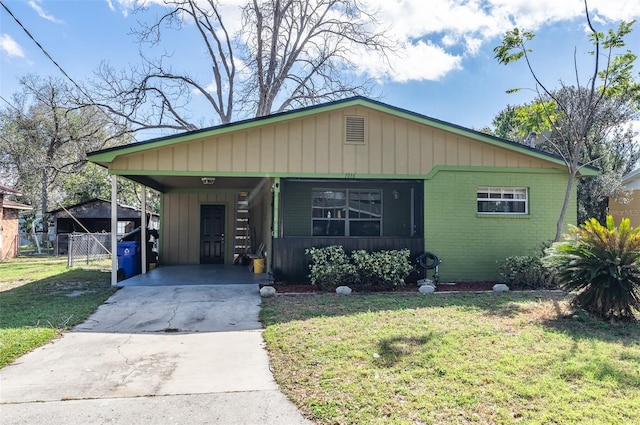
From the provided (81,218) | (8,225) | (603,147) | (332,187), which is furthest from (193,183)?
(603,147)

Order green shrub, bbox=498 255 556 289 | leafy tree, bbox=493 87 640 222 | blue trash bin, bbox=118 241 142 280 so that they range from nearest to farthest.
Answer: green shrub, bbox=498 255 556 289
blue trash bin, bbox=118 241 142 280
leafy tree, bbox=493 87 640 222

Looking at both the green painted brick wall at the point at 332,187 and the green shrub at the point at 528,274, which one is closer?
the green shrub at the point at 528,274

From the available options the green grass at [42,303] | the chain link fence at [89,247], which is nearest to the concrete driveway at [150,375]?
the green grass at [42,303]

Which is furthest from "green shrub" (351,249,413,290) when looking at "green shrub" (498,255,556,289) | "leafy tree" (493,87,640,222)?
"leafy tree" (493,87,640,222)

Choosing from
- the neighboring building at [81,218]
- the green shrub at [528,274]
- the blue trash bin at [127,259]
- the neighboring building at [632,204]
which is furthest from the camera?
the neighboring building at [81,218]

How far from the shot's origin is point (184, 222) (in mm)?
14250

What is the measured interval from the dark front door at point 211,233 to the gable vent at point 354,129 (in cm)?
643

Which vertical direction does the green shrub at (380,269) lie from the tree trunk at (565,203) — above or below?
below

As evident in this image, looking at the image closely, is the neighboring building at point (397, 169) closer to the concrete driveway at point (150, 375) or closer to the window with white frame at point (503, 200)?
the window with white frame at point (503, 200)

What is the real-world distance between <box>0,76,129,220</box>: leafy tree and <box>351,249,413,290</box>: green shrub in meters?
20.7

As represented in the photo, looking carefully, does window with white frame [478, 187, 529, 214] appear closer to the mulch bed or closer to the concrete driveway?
the mulch bed

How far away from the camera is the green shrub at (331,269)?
30.1ft

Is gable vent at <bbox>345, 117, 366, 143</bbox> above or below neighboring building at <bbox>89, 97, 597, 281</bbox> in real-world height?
above

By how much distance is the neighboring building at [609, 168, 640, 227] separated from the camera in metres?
17.3
